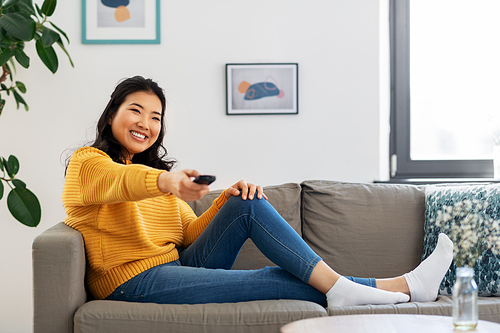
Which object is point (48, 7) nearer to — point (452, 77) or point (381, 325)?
point (381, 325)

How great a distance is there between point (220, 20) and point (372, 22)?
0.81 meters

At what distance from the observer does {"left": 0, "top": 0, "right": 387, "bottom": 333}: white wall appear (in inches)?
89.4

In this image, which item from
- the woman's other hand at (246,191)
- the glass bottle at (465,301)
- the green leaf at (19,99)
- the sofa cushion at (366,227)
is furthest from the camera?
the green leaf at (19,99)

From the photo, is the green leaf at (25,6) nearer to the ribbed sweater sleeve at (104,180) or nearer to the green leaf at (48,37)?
the green leaf at (48,37)

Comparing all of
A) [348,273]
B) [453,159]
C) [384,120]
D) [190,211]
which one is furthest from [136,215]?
[453,159]

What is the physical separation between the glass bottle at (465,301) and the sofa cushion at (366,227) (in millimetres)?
871

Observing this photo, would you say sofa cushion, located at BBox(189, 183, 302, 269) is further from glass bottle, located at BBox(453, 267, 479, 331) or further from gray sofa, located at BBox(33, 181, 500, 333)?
glass bottle, located at BBox(453, 267, 479, 331)

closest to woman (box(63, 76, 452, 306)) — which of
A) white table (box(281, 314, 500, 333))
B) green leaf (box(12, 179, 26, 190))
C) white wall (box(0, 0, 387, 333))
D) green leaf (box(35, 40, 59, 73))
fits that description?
white table (box(281, 314, 500, 333))

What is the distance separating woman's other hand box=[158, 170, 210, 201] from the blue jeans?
1.31ft

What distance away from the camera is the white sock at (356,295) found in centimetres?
132

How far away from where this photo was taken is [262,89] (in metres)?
2.29

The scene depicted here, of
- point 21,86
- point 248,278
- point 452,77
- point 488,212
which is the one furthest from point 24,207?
point 452,77

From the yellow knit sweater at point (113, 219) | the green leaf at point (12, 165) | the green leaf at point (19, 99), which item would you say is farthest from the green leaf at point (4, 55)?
the yellow knit sweater at point (113, 219)

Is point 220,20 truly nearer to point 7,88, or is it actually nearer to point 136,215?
point 7,88
